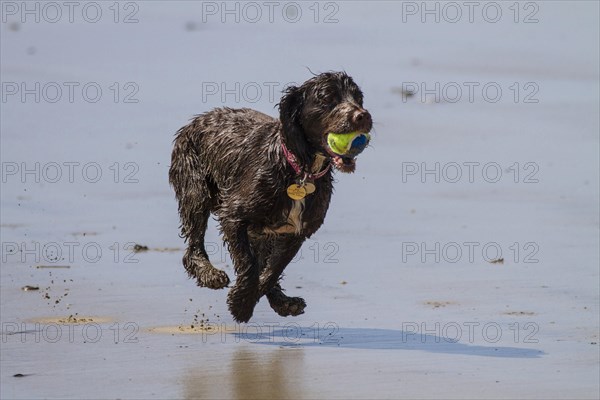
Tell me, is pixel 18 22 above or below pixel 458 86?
above

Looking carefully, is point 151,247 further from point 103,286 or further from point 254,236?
point 254,236

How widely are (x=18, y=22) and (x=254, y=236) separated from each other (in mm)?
14386

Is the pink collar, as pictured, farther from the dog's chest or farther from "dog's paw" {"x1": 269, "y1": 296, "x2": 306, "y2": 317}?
"dog's paw" {"x1": 269, "y1": 296, "x2": 306, "y2": 317}

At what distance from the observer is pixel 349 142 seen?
28.7 ft

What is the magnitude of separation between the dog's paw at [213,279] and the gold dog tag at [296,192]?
79 cm

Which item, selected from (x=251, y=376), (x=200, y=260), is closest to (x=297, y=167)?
(x=200, y=260)

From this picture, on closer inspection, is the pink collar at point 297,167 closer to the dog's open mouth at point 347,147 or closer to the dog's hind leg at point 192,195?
the dog's open mouth at point 347,147

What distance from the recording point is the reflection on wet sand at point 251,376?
8000 mm

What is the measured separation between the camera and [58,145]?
1532cm

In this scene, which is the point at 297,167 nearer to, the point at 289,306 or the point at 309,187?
the point at 309,187

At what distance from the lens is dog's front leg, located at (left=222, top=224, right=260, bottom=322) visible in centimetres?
926

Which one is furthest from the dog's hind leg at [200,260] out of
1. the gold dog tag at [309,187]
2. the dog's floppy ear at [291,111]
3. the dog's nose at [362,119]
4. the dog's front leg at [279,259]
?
the dog's nose at [362,119]

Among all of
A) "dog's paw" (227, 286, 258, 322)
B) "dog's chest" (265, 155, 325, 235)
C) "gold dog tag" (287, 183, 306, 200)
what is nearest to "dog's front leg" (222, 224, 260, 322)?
"dog's paw" (227, 286, 258, 322)

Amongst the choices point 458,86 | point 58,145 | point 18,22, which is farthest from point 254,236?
point 18,22
